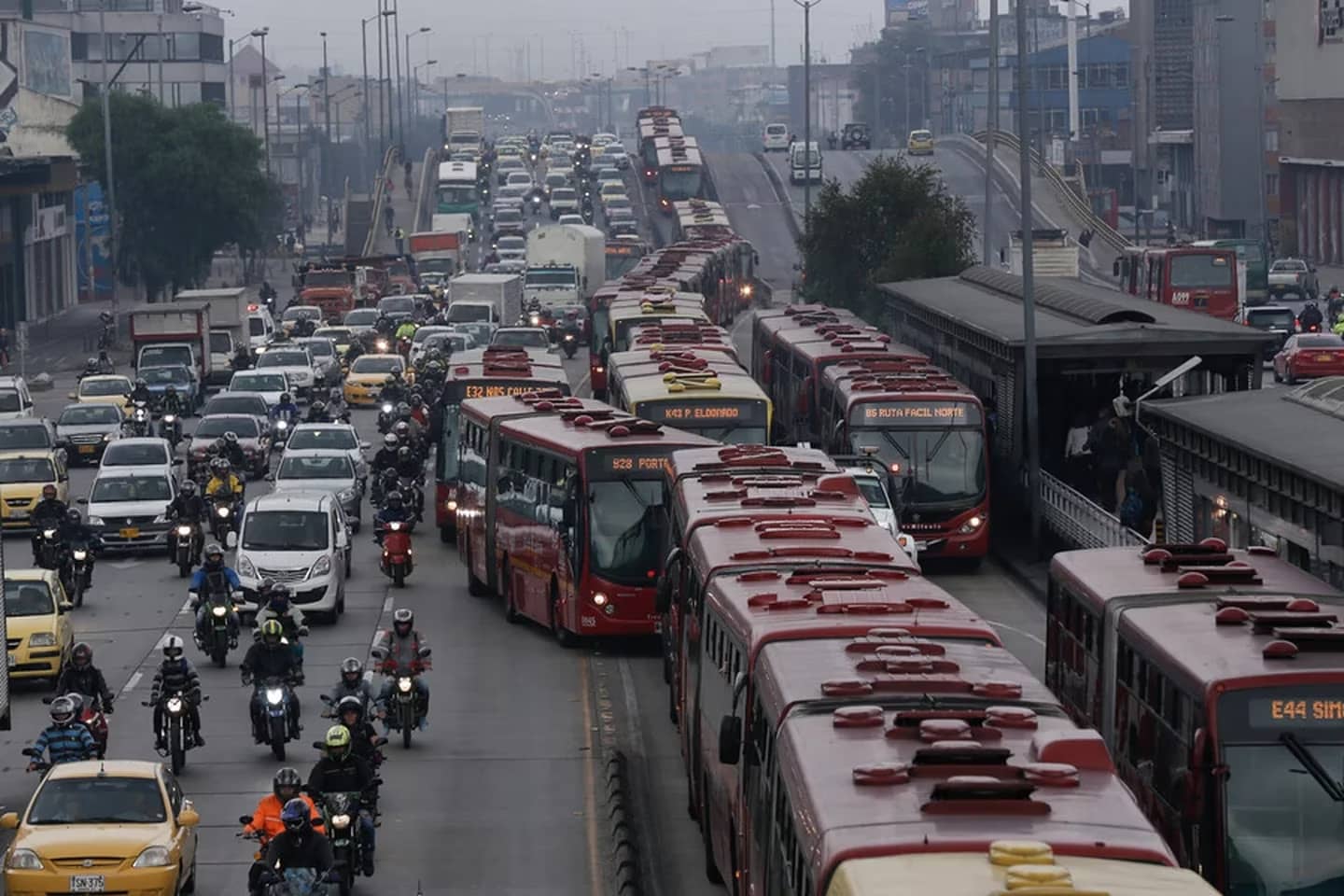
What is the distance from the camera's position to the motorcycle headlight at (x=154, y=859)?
1786cm

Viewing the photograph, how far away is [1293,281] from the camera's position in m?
89.4

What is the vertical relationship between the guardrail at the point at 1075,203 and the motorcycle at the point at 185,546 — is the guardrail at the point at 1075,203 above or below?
above

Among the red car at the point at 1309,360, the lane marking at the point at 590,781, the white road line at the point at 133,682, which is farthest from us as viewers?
the red car at the point at 1309,360

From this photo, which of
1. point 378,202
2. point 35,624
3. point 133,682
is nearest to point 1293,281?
point 378,202

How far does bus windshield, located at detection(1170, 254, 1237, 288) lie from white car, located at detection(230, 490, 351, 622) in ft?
123

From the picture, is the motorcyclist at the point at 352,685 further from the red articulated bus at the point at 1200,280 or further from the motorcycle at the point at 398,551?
the red articulated bus at the point at 1200,280

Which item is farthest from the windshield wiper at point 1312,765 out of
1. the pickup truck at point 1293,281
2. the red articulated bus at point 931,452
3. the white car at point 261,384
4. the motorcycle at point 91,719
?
the pickup truck at point 1293,281

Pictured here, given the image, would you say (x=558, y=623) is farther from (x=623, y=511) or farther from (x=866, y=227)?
(x=866, y=227)

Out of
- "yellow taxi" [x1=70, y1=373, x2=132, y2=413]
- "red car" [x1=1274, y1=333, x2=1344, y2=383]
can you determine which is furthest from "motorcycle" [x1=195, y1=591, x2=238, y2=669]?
"red car" [x1=1274, y1=333, x2=1344, y2=383]

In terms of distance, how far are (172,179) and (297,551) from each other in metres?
69.4

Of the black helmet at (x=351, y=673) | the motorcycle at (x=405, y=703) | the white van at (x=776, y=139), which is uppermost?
the white van at (x=776, y=139)

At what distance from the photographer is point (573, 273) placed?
8688 centimetres

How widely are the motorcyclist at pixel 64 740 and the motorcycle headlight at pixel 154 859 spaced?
2.96m

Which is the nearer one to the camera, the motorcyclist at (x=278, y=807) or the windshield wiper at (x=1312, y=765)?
the windshield wiper at (x=1312, y=765)
